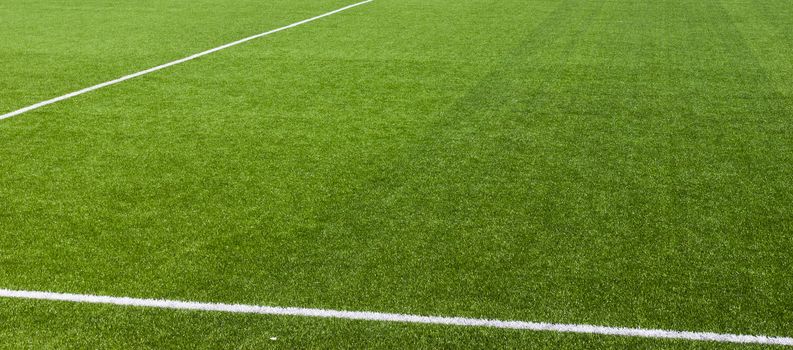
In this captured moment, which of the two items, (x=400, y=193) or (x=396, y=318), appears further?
(x=400, y=193)

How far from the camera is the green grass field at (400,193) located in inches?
118

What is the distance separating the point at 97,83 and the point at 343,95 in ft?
6.91

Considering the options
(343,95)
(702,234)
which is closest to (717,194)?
(702,234)

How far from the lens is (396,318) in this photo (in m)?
2.94

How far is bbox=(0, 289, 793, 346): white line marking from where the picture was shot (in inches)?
110

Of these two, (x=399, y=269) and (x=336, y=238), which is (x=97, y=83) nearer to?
(x=336, y=238)

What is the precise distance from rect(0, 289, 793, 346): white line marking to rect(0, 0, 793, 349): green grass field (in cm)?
4

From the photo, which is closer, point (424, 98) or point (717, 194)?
point (717, 194)

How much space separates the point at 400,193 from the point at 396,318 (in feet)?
4.44

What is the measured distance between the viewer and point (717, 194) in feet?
13.8

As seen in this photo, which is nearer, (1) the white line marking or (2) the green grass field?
(1) the white line marking

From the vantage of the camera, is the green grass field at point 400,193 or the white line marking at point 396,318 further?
the green grass field at point 400,193

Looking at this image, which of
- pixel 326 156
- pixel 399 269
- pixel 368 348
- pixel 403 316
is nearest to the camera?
pixel 368 348

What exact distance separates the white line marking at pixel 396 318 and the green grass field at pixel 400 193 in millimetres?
41
